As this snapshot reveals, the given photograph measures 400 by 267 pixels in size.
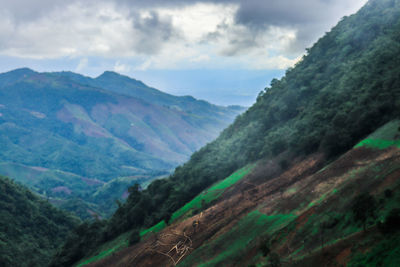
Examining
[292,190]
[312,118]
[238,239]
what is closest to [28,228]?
[312,118]

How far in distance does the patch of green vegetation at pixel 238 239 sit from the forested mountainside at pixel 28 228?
55.2 meters

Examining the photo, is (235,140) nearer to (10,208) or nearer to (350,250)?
(350,250)

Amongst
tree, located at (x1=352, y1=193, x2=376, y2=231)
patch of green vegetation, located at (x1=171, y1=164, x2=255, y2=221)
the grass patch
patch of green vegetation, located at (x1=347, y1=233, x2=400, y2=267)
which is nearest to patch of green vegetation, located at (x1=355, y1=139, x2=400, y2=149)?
the grass patch

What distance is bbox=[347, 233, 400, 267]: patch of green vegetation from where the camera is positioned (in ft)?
43.9

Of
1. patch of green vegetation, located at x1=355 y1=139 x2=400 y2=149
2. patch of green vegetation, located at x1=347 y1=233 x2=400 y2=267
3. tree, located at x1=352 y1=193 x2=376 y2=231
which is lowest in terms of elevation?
patch of green vegetation, located at x1=347 y1=233 x2=400 y2=267

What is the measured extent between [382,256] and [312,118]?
3223 cm

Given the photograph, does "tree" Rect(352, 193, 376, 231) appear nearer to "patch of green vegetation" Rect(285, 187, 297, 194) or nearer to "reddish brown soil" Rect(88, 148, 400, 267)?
"reddish brown soil" Rect(88, 148, 400, 267)

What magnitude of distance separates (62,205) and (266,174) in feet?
478

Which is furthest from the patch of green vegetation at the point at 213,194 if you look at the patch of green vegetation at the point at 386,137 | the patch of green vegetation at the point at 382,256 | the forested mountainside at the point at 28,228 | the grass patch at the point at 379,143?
the forested mountainside at the point at 28,228

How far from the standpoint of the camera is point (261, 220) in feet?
90.7

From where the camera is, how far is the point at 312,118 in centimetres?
4444

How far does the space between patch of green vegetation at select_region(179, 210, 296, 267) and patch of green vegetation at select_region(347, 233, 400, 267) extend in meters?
9.08

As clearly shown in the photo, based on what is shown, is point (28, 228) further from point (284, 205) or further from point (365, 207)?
point (365, 207)

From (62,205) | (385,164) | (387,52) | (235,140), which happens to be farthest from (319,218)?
(62,205)
